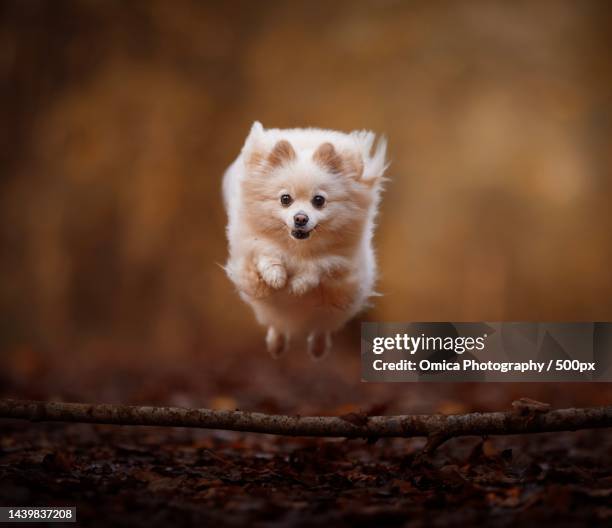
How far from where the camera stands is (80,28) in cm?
1210

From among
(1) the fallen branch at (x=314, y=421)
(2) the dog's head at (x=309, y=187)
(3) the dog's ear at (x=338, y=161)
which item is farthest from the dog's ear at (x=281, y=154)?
(1) the fallen branch at (x=314, y=421)

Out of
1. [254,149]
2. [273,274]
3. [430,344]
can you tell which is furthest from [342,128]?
[273,274]

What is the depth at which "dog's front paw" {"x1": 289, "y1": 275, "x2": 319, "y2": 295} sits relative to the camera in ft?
10.9

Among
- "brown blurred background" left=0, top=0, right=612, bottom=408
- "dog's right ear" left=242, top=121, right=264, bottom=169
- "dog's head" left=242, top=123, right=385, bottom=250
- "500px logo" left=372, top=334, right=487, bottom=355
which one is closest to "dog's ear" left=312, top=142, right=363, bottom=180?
"dog's head" left=242, top=123, right=385, bottom=250

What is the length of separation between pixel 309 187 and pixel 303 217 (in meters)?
0.16

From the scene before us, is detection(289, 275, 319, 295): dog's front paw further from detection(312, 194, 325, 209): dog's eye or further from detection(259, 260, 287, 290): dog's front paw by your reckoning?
detection(312, 194, 325, 209): dog's eye

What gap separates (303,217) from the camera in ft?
10.3

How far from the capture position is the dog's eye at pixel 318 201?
327cm

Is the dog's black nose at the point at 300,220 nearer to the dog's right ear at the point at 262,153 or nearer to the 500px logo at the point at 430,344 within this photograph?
the dog's right ear at the point at 262,153

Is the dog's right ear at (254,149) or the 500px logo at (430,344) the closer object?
the dog's right ear at (254,149)

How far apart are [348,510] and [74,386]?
5.44 meters

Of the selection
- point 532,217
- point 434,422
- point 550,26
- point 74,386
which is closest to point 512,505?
point 434,422

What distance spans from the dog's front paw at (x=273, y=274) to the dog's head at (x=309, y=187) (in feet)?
0.46

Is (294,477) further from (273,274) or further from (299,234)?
(299,234)
